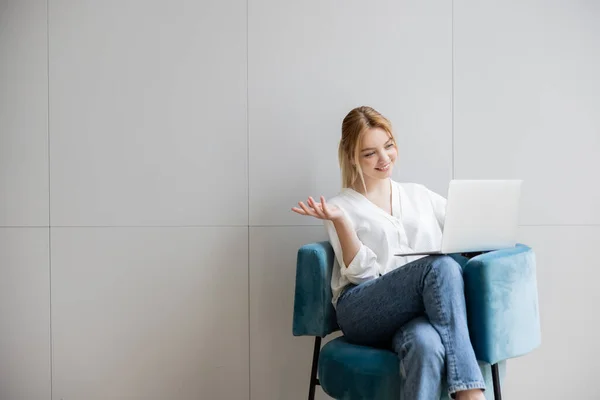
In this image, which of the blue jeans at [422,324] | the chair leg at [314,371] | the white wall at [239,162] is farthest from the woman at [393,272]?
the white wall at [239,162]

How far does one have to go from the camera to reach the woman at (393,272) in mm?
1594

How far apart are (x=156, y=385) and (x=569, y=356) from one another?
1.94 meters

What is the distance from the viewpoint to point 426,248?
85.4 inches

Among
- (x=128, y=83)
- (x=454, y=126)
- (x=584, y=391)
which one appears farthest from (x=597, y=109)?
(x=128, y=83)

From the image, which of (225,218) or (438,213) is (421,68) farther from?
(225,218)

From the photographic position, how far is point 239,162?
2.54 metres

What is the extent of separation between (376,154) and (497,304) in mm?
755


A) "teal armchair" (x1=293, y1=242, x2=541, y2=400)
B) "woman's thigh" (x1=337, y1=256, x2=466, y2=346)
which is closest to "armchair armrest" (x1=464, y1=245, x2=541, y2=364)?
"teal armchair" (x1=293, y1=242, x2=541, y2=400)

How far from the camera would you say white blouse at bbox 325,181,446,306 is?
2.04 metres

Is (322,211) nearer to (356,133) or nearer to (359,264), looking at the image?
(359,264)

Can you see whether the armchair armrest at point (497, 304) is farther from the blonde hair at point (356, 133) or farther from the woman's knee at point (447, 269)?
the blonde hair at point (356, 133)

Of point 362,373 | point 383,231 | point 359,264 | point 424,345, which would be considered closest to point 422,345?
point 424,345

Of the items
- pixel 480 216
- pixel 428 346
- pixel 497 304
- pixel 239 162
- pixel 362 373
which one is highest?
pixel 239 162

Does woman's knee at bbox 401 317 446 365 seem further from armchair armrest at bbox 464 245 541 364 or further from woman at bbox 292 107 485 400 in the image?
armchair armrest at bbox 464 245 541 364
